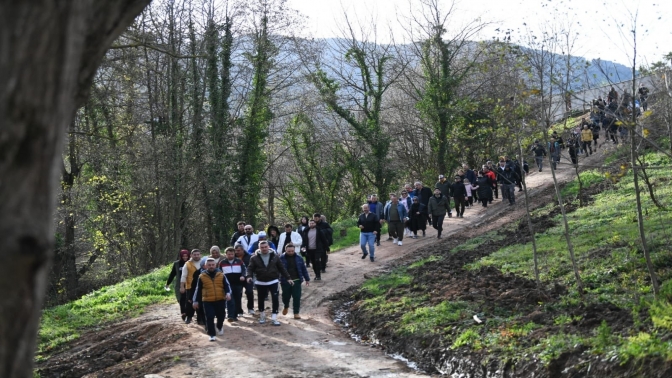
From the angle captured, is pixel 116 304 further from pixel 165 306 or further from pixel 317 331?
pixel 317 331

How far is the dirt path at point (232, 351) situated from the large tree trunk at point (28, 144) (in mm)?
9465

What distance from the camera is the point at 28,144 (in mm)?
2750

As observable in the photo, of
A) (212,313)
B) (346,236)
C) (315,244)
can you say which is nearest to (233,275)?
(212,313)

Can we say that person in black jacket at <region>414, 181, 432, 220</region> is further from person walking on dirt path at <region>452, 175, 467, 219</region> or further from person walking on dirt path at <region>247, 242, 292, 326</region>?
person walking on dirt path at <region>247, 242, 292, 326</region>

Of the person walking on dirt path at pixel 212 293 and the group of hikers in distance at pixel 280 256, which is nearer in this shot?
the person walking on dirt path at pixel 212 293

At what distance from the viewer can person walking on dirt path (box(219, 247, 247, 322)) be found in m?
16.4

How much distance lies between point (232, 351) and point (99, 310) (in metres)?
8.44

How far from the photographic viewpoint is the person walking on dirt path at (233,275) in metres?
16.4

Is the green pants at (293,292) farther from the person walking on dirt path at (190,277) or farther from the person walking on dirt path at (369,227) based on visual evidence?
the person walking on dirt path at (369,227)

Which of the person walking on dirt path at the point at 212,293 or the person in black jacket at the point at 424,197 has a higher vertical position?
Result: the person in black jacket at the point at 424,197

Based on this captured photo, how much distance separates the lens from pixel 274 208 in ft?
165

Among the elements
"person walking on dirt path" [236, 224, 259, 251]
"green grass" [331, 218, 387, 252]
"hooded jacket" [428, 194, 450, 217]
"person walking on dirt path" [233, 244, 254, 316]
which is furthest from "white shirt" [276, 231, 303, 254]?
"hooded jacket" [428, 194, 450, 217]

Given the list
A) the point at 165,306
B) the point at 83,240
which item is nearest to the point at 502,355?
the point at 165,306

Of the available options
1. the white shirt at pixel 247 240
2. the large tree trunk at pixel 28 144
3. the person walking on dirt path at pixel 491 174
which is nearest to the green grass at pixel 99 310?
the white shirt at pixel 247 240
